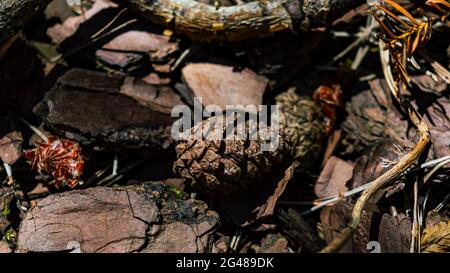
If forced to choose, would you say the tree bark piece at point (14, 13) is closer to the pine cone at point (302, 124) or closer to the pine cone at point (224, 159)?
the pine cone at point (224, 159)

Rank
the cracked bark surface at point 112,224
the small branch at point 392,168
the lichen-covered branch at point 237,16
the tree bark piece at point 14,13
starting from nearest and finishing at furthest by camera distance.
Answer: the small branch at point 392,168 < the cracked bark surface at point 112,224 < the tree bark piece at point 14,13 < the lichen-covered branch at point 237,16

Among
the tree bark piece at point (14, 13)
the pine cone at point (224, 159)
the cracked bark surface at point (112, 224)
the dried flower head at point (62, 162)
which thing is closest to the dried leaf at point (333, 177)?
the pine cone at point (224, 159)

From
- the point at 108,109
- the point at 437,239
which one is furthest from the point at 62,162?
the point at 437,239

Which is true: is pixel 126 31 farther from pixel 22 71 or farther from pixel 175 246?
pixel 175 246

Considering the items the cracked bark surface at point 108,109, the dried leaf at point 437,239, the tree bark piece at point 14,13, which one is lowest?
the dried leaf at point 437,239

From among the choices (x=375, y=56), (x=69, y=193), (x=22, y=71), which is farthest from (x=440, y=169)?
(x=22, y=71)

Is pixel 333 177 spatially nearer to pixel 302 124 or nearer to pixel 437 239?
pixel 302 124
